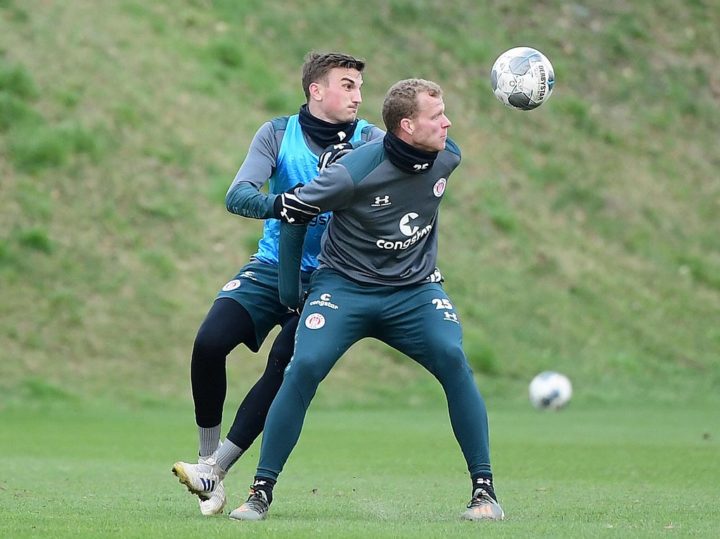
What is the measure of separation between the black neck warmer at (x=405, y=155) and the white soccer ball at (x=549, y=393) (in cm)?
1098

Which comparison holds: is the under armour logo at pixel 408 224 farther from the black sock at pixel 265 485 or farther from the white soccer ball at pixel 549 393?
the white soccer ball at pixel 549 393

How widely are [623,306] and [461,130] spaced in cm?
431

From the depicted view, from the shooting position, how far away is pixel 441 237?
21.9 meters

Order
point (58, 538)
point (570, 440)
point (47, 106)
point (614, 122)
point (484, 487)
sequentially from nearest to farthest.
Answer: point (58, 538)
point (484, 487)
point (570, 440)
point (47, 106)
point (614, 122)

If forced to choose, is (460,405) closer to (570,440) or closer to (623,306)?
(570,440)

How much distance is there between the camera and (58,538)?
18.6 ft

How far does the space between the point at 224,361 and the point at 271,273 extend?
0.53 m

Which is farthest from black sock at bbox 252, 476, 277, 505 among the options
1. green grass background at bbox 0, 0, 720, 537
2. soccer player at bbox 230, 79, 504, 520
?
green grass background at bbox 0, 0, 720, 537

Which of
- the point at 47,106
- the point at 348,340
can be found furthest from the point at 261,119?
the point at 348,340

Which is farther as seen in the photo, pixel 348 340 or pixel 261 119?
pixel 261 119

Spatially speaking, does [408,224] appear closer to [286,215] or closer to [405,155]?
[405,155]

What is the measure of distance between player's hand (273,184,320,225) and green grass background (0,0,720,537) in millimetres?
3261

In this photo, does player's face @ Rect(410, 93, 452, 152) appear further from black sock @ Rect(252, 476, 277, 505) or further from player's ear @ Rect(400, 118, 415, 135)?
black sock @ Rect(252, 476, 277, 505)

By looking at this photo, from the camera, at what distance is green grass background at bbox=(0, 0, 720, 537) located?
14219 millimetres
